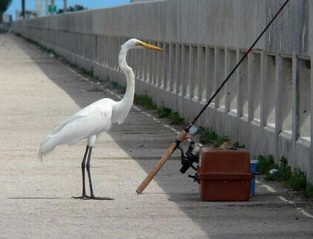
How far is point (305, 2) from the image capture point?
49.2 ft

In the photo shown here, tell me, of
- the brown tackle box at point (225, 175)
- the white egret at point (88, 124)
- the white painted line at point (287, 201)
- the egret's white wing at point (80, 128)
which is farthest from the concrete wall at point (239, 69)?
the egret's white wing at point (80, 128)

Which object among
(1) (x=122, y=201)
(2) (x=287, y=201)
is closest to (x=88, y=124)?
(1) (x=122, y=201)

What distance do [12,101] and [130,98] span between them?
16.6 meters

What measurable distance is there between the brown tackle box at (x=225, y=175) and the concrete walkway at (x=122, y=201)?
118 mm

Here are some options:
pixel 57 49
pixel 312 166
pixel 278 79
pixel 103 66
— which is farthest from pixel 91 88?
pixel 57 49

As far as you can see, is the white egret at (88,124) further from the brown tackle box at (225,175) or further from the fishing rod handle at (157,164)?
the brown tackle box at (225,175)

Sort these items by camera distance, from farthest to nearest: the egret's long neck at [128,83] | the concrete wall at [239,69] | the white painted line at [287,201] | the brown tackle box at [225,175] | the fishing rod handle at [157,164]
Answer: the concrete wall at [239,69] < the egret's long neck at [128,83] < the fishing rod handle at [157,164] < the brown tackle box at [225,175] < the white painted line at [287,201]

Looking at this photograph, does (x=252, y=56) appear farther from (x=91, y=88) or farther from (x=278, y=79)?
(x=91, y=88)

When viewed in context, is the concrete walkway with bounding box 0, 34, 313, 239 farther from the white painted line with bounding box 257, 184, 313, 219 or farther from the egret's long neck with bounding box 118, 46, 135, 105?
the egret's long neck with bounding box 118, 46, 135, 105

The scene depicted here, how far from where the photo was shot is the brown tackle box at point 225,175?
1357 cm

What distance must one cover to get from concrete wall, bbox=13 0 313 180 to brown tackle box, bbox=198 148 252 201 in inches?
38.0

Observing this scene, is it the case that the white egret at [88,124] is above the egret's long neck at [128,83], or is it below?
below

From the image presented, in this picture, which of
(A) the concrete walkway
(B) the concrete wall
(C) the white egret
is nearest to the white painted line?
(A) the concrete walkway

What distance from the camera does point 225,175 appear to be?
13.6m
